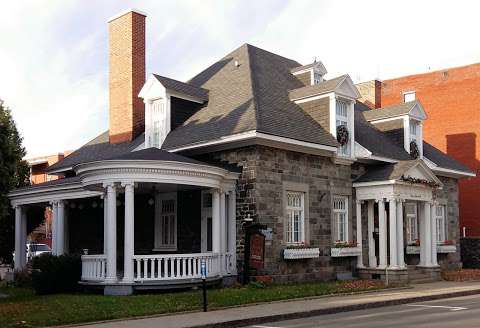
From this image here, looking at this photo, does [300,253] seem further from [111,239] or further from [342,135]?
[111,239]

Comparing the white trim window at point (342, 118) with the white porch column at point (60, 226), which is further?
the white trim window at point (342, 118)

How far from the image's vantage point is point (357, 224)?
77.8 ft

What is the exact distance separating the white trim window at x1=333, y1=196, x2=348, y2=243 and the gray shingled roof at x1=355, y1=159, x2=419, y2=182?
1049 mm

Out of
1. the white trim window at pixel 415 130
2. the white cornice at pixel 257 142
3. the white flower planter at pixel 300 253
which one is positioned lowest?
the white flower planter at pixel 300 253

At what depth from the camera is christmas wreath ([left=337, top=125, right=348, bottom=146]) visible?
22812mm

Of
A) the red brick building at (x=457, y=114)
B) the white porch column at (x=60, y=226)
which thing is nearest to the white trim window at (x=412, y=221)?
the red brick building at (x=457, y=114)

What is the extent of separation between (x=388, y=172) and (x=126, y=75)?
10.8 m

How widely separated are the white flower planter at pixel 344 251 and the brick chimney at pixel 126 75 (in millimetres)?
8920

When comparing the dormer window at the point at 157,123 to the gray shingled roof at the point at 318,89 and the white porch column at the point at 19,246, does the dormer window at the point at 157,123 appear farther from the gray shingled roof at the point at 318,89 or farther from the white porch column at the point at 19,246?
the white porch column at the point at 19,246

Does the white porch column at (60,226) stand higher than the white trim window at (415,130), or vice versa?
the white trim window at (415,130)

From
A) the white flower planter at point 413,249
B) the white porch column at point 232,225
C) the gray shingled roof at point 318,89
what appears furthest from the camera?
the white flower planter at point 413,249

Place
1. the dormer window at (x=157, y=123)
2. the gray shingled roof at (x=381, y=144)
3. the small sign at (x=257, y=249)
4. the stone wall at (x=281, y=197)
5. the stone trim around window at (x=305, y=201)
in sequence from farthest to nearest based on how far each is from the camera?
the gray shingled roof at (x=381, y=144)
the dormer window at (x=157, y=123)
the stone trim around window at (x=305, y=201)
the stone wall at (x=281, y=197)
the small sign at (x=257, y=249)

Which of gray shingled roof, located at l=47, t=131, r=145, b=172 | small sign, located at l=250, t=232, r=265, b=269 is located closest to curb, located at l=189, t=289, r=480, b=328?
small sign, located at l=250, t=232, r=265, b=269

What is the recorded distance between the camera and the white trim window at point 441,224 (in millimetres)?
29070
